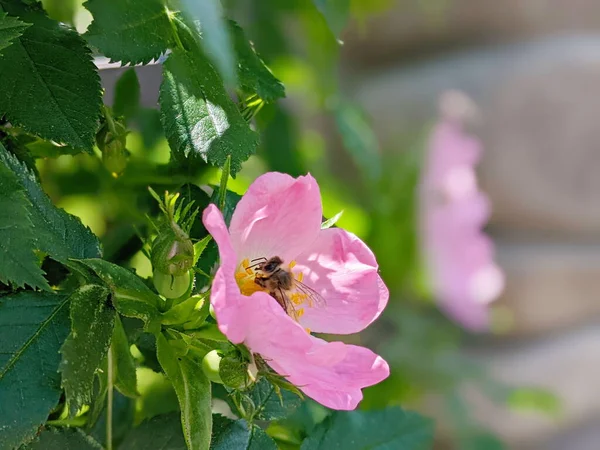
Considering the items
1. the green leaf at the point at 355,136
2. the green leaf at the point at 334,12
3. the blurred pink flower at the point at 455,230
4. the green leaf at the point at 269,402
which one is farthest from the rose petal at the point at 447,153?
the green leaf at the point at 269,402

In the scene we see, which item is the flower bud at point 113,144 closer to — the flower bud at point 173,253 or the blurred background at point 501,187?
the flower bud at point 173,253

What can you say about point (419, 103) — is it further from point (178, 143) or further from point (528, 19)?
point (178, 143)

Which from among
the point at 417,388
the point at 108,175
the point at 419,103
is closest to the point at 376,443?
the point at 108,175

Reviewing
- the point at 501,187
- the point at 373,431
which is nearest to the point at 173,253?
the point at 373,431

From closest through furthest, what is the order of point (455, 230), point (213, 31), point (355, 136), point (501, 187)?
1. point (213, 31)
2. point (355, 136)
3. point (455, 230)
4. point (501, 187)

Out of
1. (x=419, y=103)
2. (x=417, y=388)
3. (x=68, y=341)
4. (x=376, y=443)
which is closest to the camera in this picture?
(x=68, y=341)

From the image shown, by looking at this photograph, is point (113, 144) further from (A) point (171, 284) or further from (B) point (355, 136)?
(B) point (355, 136)
